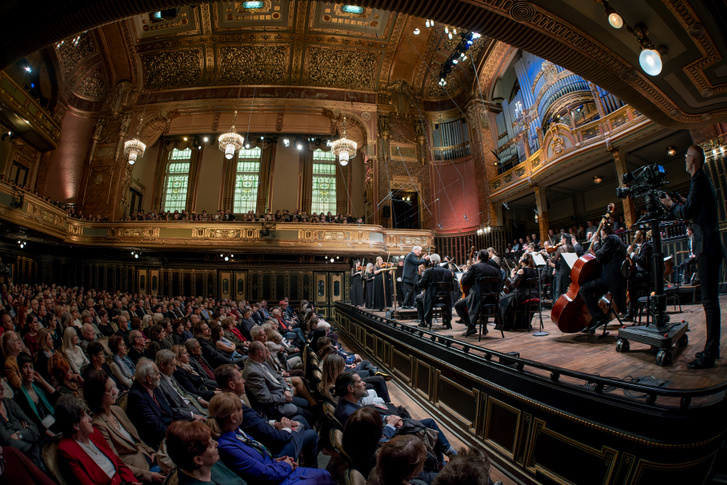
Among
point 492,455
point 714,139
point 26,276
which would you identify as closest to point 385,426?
point 492,455

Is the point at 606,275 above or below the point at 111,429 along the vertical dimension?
above

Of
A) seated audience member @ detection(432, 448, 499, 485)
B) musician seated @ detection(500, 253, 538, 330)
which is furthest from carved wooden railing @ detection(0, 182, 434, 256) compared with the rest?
seated audience member @ detection(432, 448, 499, 485)

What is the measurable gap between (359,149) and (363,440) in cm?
1683

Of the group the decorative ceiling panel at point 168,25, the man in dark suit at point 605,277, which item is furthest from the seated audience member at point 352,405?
the decorative ceiling panel at point 168,25

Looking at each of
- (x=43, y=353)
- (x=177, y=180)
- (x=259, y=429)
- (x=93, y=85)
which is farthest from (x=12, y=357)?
(x=93, y=85)

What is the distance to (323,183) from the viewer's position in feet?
58.8

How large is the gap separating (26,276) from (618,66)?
1882 centimetres

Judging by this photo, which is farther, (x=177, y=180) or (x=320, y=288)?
(x=177, y=180)

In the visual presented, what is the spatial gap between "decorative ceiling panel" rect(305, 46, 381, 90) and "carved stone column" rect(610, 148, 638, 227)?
11.5 metres

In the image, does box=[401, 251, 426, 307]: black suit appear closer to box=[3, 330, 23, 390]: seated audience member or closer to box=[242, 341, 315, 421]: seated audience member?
box=[242, 341, 315, 421]: seated audience member

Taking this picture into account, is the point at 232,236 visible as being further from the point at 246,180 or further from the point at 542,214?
the point at 542,214

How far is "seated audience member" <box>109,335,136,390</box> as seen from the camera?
3072mm

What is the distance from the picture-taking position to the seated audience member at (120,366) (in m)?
3.07

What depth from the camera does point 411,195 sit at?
1612cm
